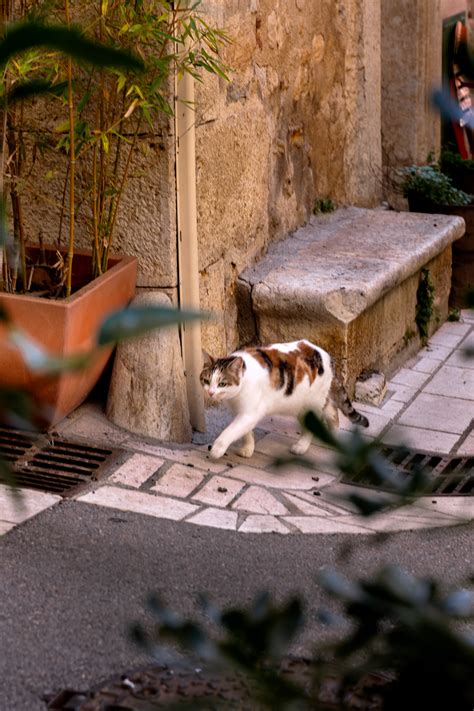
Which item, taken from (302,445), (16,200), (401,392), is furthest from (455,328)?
(16,200)

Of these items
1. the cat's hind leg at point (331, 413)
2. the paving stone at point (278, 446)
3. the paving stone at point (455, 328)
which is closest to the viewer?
the paving stone at point (278, 446)

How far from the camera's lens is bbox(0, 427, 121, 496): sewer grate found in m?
4.42

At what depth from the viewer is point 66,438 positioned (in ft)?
15.7

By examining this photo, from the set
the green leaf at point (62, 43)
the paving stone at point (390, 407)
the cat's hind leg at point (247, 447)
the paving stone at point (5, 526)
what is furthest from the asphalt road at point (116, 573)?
the green leaf at point (62, 43)

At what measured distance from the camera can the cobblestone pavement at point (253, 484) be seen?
4.33 meters

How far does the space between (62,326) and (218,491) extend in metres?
0.85

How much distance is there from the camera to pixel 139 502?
436 centimetres

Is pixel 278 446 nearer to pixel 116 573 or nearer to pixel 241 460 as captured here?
pixel 241 460

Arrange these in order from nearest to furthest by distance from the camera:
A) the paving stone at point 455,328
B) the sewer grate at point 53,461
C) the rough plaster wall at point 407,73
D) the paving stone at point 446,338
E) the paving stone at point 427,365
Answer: the sewer grate at point 53,461, the paving stone at point 427,365, the paving stone at point 446,338, the paving stone at point 455,328, the rough plaster wall at point 407,73

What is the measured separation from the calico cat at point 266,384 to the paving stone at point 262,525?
467mm

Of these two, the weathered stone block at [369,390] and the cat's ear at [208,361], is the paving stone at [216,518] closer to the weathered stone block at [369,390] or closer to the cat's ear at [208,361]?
the cat's ear at [208,361]

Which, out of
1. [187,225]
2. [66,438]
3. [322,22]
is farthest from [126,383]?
[322,22]

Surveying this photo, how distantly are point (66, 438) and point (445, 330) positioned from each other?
3.24m

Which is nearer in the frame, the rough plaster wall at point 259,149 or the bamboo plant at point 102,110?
the bamboo plant at point 102,110
